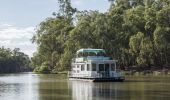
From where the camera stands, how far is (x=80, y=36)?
100 m

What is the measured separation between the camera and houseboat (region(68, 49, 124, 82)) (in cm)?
6281

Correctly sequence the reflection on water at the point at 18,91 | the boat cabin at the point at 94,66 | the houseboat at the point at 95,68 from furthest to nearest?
the boat cabin at the point at 94,66, the houseboat at the point at 95,68, the reflection on water at the point at 18,91

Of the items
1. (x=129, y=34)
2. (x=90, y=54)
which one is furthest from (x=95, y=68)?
(x=129, y=34)

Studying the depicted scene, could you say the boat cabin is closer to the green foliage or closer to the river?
the river

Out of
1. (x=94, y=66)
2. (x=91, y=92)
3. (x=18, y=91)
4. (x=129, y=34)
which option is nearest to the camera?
(x=91, y=92)

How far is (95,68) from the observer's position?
6481cm

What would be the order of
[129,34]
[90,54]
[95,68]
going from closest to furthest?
[95,68], [90,54], [129,34]

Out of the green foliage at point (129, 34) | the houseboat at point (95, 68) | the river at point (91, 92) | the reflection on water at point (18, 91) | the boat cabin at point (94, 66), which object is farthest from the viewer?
the green foliage at point (129, 34)

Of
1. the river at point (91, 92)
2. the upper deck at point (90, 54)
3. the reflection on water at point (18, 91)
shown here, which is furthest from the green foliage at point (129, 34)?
the river at point (91, 92)

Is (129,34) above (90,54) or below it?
above

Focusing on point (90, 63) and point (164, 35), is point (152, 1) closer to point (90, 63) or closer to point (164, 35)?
point (164, 35)

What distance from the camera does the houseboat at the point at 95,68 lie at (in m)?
62.8

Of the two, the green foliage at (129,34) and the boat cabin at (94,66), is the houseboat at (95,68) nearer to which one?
the boat cabin at (94,66)

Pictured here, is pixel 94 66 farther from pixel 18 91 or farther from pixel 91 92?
pixel 91 92
